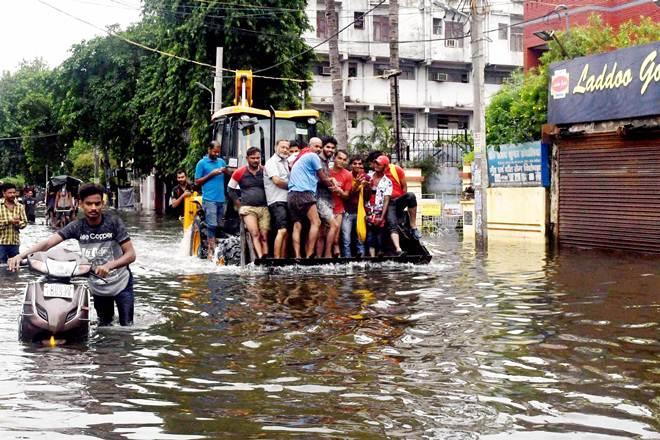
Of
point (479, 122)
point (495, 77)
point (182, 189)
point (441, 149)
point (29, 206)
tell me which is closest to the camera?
point (182, 189)

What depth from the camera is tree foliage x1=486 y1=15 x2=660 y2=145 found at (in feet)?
80.1

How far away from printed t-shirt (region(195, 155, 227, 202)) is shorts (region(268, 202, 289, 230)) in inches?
Result: 83.5

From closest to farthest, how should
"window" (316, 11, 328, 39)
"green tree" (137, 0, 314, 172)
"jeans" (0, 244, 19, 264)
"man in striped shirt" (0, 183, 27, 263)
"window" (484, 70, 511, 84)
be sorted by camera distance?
"man in striped shirt" (0, 183, 27, 263)
"jeans" (0, 244, 19, 264)
"green tree" (137, 0, 314, 172)
"window" (316, 11, 328, 39)
"window" (484, 70, 511, 84)

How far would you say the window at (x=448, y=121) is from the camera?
172 ft

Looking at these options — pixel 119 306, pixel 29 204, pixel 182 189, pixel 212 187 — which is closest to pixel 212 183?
pixel 212 187

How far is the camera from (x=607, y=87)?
19.6 metres

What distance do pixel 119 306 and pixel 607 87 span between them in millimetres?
13647

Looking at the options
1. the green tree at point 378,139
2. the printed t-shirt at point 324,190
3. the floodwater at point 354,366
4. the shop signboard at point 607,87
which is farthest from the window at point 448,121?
the floodwater at point 354,366

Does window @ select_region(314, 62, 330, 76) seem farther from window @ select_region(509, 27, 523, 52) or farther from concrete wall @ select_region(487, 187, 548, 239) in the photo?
concrete wall @ select_region(487, 187, 548, 239)

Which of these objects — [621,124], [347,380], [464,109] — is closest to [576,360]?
[347,380]

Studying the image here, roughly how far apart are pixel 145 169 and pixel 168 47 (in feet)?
53.0

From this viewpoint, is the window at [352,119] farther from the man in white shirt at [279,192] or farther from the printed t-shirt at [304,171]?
the printed t-shirt at [304,171]

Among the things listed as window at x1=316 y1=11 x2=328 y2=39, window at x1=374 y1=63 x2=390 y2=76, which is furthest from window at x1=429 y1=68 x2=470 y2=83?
window at x1=316 y1=11 x2=328 y2=39

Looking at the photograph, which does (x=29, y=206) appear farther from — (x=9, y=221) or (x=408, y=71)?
(x=408, y=71)
